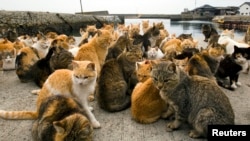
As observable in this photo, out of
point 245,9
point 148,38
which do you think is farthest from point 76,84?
point 245,9

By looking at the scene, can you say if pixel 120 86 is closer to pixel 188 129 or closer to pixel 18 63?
pixel 188 129

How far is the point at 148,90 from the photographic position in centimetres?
341

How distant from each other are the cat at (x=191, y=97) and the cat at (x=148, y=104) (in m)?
0.25

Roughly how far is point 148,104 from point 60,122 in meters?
1.26

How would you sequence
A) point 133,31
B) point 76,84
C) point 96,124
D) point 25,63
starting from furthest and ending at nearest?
point 133,31
point 25,63
point 96,124
point 76,84

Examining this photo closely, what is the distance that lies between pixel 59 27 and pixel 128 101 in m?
16.2

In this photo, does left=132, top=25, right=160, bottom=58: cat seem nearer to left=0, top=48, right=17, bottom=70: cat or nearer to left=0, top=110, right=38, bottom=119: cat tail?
left=0, top=48, right=17, bottom=70: cat

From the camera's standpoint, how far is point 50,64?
4.86 m

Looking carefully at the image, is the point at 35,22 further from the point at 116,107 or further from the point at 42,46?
the point at 116,107

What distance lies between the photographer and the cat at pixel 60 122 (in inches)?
97.6

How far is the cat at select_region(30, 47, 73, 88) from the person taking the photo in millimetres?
4773

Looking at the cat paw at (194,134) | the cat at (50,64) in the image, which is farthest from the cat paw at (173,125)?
the cat at (50,64)

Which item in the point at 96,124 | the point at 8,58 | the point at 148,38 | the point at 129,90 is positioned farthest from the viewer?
the point at 148,38

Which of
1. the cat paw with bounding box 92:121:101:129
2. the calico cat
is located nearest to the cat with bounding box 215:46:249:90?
the cat paw with bounding box 92:121:101:129
